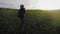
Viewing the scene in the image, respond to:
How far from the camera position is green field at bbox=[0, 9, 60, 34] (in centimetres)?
736

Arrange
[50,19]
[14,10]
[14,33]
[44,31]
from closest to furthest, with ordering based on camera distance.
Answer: [14,33] < [44,31] < [50,19] < [14,10]

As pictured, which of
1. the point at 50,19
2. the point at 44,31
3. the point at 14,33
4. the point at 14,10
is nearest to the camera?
the point at 14,33

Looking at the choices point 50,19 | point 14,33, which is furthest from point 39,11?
point 14,33

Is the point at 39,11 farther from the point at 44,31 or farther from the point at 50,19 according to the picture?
the point at 44,31

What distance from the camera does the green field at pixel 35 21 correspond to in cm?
736

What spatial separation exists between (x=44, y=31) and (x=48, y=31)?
0.68ft

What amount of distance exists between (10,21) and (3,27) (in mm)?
936

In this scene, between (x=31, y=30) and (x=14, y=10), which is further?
(x=14, y=10)

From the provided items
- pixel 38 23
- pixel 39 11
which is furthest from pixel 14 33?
pixel 39 11

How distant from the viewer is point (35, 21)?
28.5 feet

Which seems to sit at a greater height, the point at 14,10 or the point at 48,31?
the point at 14,10

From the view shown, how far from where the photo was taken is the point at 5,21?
8.31 m

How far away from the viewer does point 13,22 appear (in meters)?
8.33

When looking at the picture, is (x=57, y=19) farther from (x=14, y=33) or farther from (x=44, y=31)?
(x=14, y=33)
